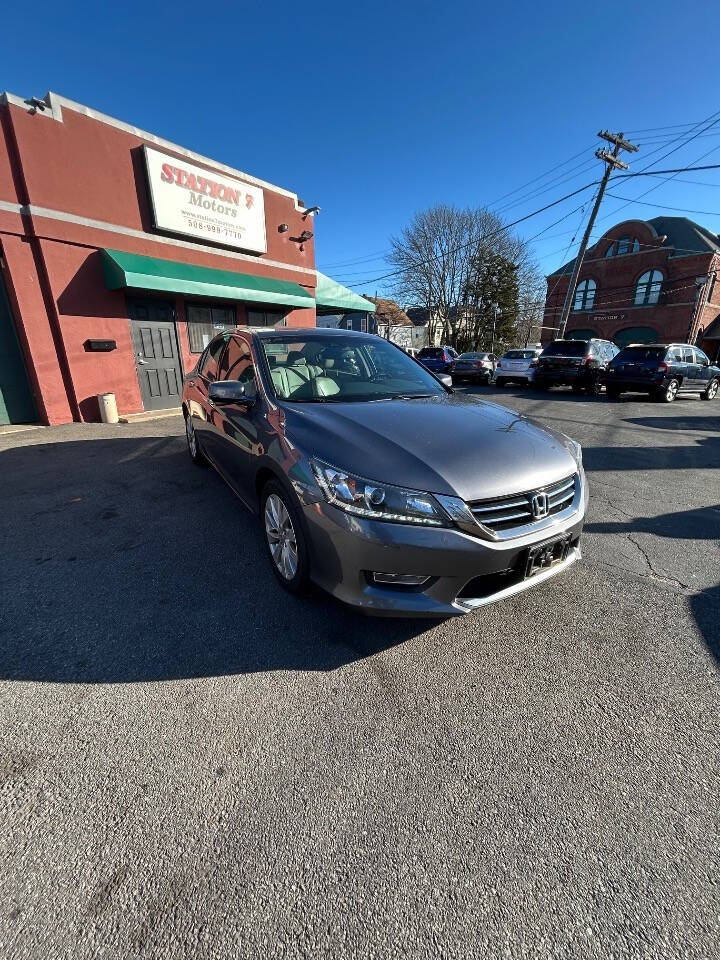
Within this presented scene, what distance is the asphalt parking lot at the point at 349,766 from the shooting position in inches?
49.1

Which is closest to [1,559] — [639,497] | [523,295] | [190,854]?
[190,854]

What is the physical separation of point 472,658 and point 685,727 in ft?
3.11

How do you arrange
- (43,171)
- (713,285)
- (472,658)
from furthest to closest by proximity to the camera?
(713,285) → (43,171) → (472,658)

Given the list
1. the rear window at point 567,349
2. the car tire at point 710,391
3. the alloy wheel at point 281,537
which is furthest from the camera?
the car tire at point 710,391

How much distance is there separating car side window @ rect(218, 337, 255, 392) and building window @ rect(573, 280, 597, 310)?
38.6 meters

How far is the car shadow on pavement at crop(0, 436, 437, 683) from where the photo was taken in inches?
88.4

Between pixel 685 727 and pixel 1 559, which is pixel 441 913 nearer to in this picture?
pixel 685 727

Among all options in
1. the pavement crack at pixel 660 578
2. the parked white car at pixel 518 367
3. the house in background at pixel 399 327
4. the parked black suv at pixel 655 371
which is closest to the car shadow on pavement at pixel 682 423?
the parked black suv at pixel 655 371

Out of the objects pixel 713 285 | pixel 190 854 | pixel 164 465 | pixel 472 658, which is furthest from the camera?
pixel 713 285

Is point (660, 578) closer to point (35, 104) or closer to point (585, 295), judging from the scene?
point (35, 104)

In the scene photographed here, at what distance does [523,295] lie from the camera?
3362 centimetres

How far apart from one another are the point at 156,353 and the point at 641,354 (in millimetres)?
13291

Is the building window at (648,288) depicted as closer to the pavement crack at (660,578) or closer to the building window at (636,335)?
the building window at (636,335)

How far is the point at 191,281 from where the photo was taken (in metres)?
9.65
